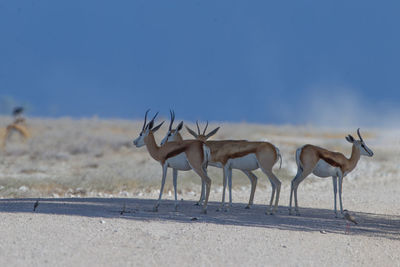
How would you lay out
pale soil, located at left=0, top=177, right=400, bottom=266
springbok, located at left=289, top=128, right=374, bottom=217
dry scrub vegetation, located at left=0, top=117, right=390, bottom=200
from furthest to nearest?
dry scrub vegetation, located at left=0, top=117, right=390, bottom=200
springbok, located at left=289, top=128, right=374, bottom=217
pale soil, located at left=0, top=177, right=400, bottom=266

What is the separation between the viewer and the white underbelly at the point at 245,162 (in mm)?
14188

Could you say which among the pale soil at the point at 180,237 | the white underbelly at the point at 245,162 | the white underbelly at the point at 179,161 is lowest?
the pale soil at the point at 180,237

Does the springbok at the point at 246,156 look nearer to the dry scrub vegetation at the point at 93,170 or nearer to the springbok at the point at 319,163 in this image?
the springbok at the point at 319,163

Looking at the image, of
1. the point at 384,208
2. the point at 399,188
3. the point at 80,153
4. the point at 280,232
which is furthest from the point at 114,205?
the point at 80,153

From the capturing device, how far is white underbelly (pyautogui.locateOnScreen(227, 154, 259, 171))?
559 inches

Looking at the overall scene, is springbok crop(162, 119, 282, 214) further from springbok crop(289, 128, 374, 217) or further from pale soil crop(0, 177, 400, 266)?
pale soil crop(0, 177, 400, 266)

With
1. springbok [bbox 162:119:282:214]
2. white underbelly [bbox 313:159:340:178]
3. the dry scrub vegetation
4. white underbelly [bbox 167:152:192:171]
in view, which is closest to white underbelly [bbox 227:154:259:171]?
springbok [bbox 162:119:282:214]

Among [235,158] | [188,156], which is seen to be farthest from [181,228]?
[235,158]

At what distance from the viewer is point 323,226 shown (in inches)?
507

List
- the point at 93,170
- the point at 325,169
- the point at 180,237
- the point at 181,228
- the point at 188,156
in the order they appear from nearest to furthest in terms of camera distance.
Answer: the point at 180,237 → the point at 181,228 → the point at 188,156 → the point at 325,169 → the point at 93,170

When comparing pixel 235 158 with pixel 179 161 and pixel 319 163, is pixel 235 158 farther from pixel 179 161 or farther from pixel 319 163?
pixel 319 163

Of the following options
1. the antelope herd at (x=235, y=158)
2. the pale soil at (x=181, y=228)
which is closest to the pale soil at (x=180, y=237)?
the pale soil at (x=181, y=228)

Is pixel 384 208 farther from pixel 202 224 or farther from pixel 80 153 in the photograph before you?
pixel 80 153

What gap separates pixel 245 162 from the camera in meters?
14.2
